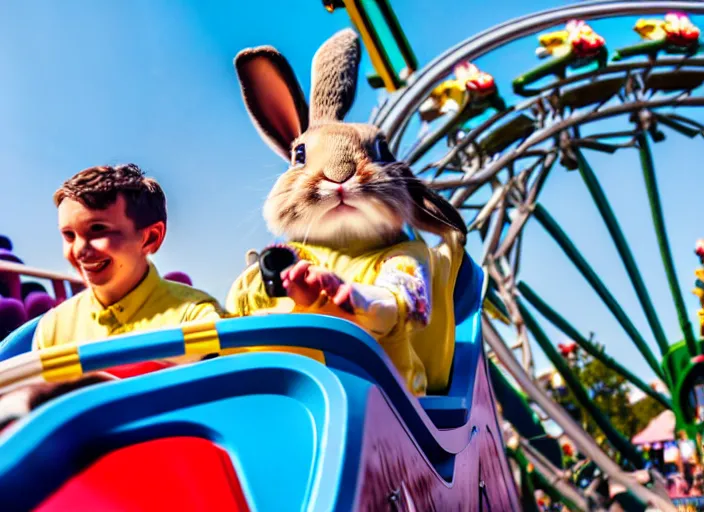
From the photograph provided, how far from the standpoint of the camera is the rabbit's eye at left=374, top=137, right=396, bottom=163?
1379 mm

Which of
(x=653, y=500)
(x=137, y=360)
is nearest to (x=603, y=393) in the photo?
(x=653, y=500)

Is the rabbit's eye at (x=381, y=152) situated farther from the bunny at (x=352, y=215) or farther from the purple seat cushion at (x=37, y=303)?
the purple seat cushion at (x=37, y=303)

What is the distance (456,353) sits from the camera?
1.49 meters

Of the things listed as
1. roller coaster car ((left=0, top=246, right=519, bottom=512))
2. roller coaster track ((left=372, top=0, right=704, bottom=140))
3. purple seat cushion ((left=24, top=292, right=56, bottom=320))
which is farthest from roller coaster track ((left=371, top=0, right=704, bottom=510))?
roller coaster car ((left=0, top=246, right=519, bottom=512))

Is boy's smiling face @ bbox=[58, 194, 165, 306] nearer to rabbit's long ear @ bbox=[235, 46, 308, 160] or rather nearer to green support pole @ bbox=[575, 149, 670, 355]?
rabbit's long ear @ bbox=[235, 46, 308, 160]

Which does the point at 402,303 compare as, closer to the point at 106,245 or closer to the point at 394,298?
the point at 394,298

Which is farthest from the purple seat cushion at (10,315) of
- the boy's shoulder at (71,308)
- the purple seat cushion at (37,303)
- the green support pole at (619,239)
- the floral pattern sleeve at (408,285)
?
the green support pole at (619,239)

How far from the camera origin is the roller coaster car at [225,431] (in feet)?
1.91

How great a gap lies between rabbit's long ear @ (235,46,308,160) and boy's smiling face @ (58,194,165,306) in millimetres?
370

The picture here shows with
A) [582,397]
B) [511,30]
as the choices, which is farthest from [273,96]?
[582,397]

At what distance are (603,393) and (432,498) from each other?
12465 millimetres

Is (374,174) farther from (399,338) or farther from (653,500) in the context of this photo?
(653,500)

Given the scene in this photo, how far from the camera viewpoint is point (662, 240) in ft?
19.8

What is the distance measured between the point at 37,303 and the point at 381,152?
1618 mm
